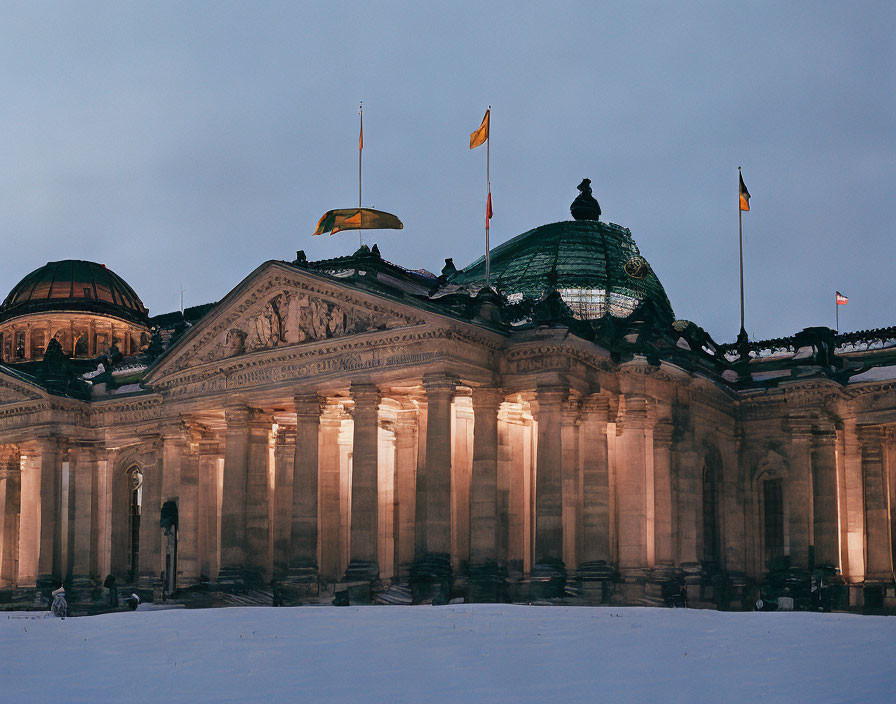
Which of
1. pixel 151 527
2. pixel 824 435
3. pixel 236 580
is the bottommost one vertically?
pixel 236 580

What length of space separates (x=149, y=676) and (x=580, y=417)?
91.0 feet

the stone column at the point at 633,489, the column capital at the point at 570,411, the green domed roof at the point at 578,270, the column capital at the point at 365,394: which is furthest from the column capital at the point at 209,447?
the stone column at the point at 633,489

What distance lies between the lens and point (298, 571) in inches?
2195

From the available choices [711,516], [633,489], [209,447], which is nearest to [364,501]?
[633,489]

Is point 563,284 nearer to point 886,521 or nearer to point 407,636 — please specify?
point 886,521

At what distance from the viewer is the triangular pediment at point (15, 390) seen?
69250 mm

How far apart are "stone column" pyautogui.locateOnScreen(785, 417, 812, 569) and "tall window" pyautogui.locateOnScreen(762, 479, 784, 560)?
100 inches

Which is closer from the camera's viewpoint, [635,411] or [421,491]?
[421,491]

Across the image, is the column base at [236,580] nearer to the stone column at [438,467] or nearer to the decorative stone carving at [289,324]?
the decorative stone carving at [289,324]

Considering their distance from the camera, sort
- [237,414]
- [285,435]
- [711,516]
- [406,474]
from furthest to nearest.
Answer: [711,516] < [285,435] < [237,414] < [406,474]

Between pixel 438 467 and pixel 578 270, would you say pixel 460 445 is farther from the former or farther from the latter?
pixel 578 270

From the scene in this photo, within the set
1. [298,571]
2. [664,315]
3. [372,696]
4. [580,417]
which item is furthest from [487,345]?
[372,696]

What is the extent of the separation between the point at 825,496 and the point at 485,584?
1902 cm

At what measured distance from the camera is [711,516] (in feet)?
213
